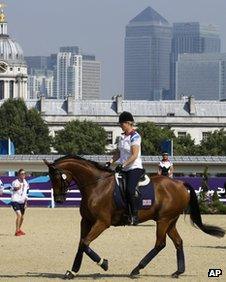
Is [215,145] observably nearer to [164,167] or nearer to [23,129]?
[23,129]

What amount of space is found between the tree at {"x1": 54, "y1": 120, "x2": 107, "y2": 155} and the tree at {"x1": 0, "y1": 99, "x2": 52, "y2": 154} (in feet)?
8.31

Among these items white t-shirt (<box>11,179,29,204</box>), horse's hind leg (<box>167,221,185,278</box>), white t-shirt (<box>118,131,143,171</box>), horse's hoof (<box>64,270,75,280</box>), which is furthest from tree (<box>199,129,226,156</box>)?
horse's hoof (<box>64,270,75,280</box>)

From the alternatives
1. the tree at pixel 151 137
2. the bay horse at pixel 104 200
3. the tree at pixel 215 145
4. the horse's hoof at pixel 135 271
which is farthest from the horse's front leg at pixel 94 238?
the tree at pixel 215 145

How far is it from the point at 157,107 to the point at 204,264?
144408 mm

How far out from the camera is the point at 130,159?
2164 cm

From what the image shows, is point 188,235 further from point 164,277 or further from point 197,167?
point 197,167

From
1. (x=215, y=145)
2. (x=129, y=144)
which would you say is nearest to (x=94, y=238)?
(x=129, y=144)

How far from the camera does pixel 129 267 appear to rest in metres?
22.7

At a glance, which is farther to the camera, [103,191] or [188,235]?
[188,235]

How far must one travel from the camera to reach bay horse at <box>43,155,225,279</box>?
2159cm

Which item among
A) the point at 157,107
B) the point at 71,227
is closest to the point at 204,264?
the point at 71,227

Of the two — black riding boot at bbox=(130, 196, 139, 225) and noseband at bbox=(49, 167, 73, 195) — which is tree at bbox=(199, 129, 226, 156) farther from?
black riding boot at bbox=(130, 196, 139, 225)

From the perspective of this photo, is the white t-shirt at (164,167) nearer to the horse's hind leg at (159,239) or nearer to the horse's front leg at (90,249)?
the horse's hind leg at (159,239)

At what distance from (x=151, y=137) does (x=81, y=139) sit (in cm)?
833
